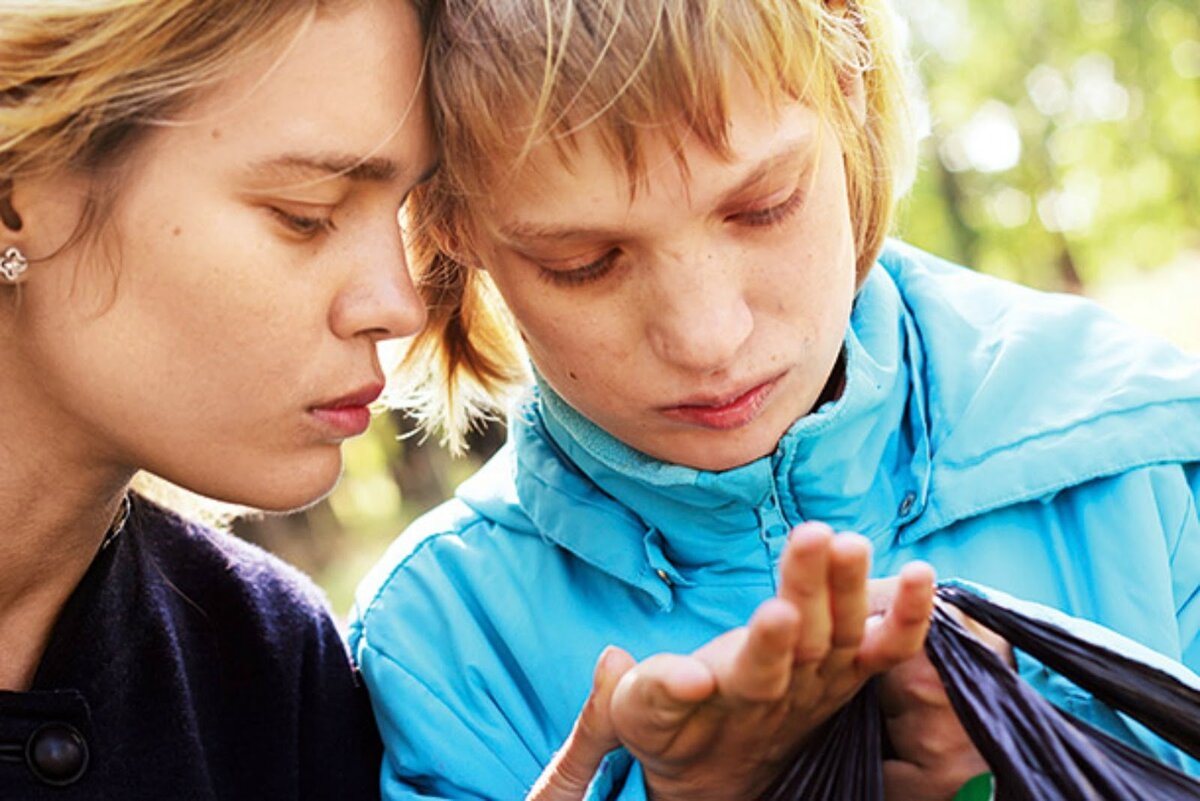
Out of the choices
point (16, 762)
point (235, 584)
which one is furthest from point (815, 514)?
point (16, 762)

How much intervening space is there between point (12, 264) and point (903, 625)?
125 centimetres

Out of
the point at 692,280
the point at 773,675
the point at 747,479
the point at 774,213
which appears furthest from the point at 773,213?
the point at 773,675

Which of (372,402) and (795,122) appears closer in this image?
(795,122)

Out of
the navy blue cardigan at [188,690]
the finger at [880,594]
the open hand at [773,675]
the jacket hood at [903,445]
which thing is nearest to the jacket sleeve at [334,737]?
the navy blue cardigan at [188,690]

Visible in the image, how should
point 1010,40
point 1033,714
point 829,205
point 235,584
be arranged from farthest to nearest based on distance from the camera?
point 1010,40 < point 235,584 < point 829,205 < point 1033,714

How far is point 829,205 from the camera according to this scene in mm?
2174

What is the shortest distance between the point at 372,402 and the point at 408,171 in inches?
13.1

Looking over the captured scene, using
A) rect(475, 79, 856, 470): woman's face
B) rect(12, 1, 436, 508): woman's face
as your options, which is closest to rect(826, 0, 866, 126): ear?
rect(475, 79, 856, 470): woman's face

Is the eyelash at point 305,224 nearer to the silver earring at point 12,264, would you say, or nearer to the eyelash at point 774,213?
the silver earring at point 12,264

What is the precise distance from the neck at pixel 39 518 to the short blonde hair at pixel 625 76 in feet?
2.10

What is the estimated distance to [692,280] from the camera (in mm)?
2037

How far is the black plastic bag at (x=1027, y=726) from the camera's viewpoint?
175cm

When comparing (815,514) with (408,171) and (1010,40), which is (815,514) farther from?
(1010,40)

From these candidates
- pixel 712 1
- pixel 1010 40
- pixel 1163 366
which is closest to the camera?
pixel 712 1
